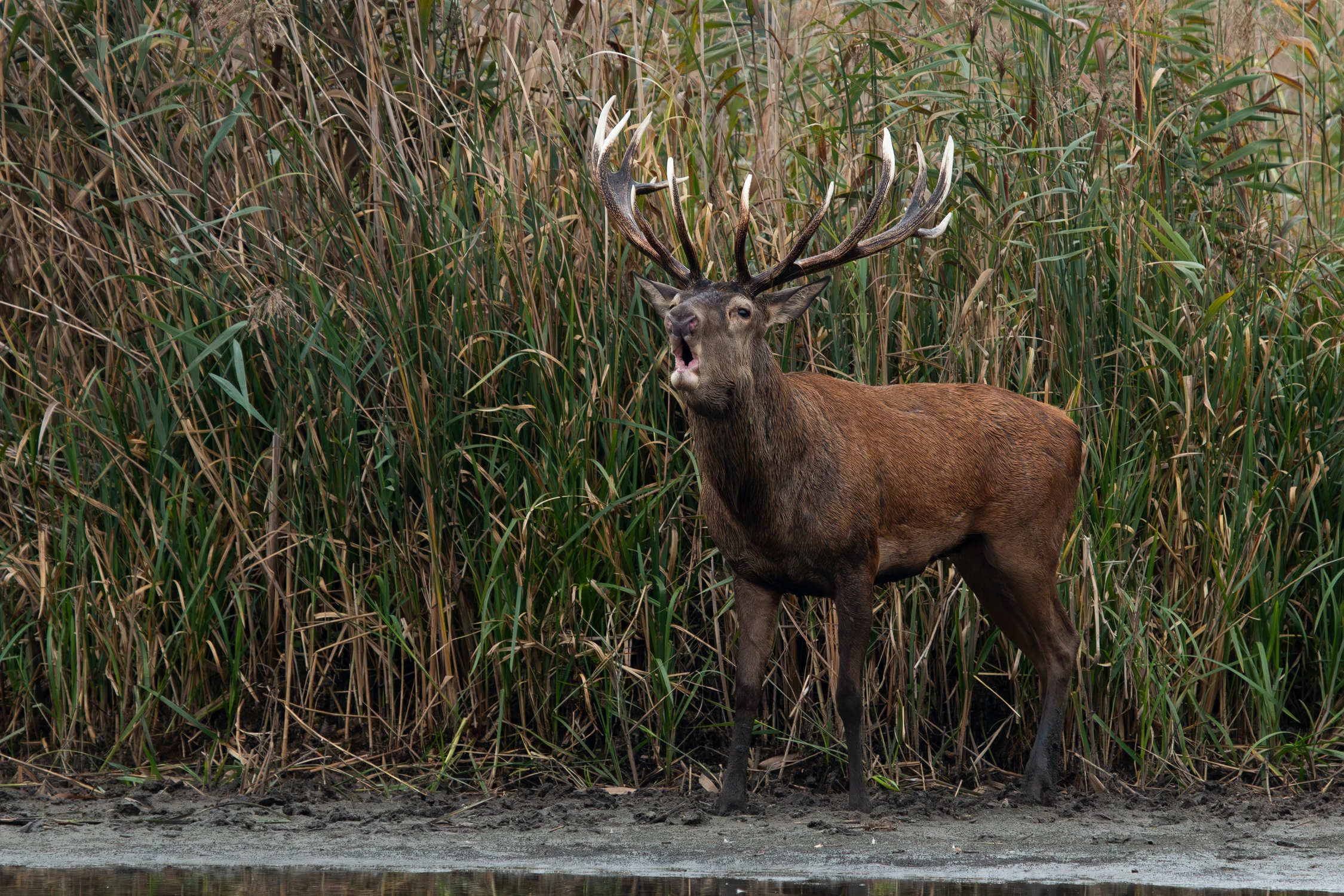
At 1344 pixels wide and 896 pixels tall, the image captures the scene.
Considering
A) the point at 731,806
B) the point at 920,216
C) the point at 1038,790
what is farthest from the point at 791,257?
the point at 1038,790

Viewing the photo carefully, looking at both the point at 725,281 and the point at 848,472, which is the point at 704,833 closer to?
the point at 848,472

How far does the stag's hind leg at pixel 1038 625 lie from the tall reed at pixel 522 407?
0.18m

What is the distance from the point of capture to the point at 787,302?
5602 mm

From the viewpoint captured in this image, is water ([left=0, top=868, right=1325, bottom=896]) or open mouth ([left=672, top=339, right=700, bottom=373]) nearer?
water ([left=0, top=868, right=1325, bottom=896])

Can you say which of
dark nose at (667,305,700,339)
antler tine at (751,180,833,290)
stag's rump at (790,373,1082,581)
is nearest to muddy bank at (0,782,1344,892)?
stag's rump at (790,373,1082,581)

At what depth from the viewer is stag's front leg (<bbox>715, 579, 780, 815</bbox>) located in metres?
5.62

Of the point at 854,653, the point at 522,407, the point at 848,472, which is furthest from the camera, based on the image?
the point at 522,407

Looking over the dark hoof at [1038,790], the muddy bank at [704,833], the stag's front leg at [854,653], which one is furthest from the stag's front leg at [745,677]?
the dark hoof at [1038,790]

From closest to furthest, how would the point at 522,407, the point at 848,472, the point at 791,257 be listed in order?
the point at 791,257 < the point at 848,472 < the point at 522,407

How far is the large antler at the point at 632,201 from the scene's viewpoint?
18.2 feet

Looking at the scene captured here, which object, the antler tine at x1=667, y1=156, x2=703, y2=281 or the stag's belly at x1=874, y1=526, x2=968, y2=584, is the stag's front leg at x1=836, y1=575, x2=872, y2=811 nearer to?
the stag's belly at x1=874, y1=526, x2=968, y2=584

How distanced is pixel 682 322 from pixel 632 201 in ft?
2.29

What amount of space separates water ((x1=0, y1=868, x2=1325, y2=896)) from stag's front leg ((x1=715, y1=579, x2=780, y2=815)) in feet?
2.86

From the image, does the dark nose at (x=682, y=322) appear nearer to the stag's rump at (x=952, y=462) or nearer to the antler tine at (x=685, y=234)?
the antler tine at (x=685, y=234)
